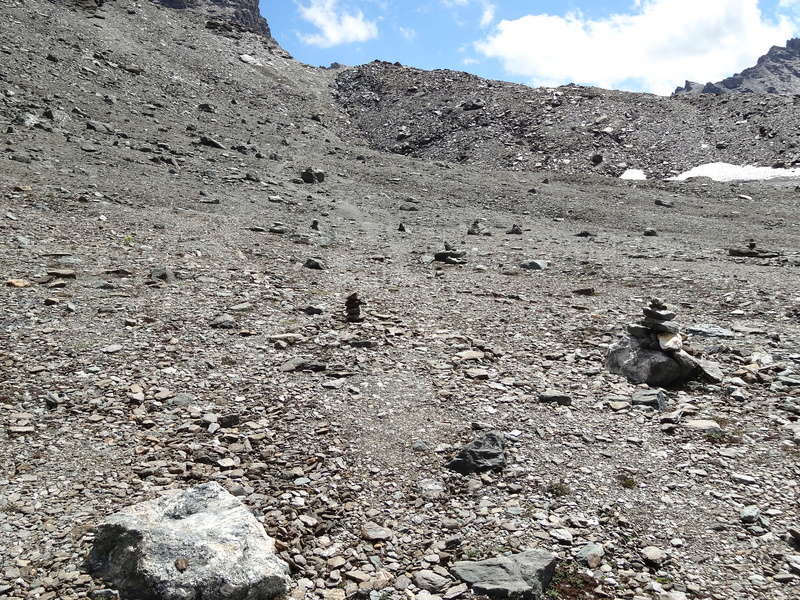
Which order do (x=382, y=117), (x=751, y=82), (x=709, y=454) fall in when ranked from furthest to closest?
(x=751, y=82) < (x=382, y=117) < (x=709, y=454)

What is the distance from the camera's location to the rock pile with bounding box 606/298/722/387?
10367mm

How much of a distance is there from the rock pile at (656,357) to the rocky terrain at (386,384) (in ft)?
0.84

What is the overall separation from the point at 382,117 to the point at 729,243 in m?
33.8

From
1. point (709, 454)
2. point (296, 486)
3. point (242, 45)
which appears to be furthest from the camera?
point (242, 45)

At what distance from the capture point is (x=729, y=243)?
2259 centimetres

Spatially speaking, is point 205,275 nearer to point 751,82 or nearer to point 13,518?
point 13,518

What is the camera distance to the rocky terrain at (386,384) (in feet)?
20.6

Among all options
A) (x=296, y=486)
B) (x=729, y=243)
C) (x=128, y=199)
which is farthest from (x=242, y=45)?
(x=296, y=486)

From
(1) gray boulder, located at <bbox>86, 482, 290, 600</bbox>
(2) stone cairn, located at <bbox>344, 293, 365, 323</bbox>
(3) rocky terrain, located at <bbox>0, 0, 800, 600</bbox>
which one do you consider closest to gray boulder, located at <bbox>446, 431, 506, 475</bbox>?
(3) rocky terrain, located at <bbox>0, 0, 800, 600</bbox>

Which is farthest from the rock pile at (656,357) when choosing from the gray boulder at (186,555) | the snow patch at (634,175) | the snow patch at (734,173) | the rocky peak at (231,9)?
the rocky peak at (231,9)

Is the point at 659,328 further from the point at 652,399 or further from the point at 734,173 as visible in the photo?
the point at 734,173

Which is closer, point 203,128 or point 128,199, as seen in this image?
point 128,199

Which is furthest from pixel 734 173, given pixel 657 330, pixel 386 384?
pixel 386 384

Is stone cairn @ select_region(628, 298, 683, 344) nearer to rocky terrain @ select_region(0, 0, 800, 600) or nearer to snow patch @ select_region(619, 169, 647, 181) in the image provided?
rocky terrain @ select_region(0, 0, 800, 600)
